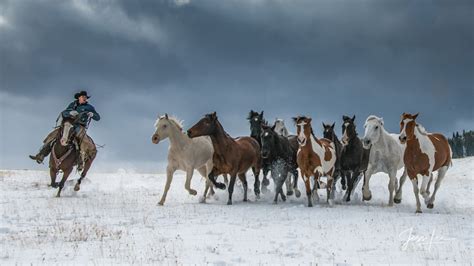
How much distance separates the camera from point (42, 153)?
54.9 feet

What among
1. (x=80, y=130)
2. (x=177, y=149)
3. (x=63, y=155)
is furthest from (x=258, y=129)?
(x=63, y=155)

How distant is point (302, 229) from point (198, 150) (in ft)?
19.4

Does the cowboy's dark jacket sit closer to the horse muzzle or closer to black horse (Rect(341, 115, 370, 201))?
the horse muzzle

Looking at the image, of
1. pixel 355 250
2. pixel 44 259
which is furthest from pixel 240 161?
pixel 44 259

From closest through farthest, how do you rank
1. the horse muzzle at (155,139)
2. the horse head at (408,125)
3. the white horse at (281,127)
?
the horse head at (408,125), the horse muzzle at (155,139), the white horse at (281,127)

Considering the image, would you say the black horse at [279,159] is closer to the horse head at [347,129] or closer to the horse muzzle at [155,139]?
the horse head at [347,129]

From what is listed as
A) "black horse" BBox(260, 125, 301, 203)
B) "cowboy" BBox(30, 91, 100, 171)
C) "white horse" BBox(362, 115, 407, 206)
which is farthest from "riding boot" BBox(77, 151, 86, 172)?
"white horse" BBox(362, 115, 407, 206)

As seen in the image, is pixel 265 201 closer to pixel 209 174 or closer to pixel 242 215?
pixel 209 174

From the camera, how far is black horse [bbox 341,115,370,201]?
15.0 metres

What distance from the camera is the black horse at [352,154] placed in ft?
49.3

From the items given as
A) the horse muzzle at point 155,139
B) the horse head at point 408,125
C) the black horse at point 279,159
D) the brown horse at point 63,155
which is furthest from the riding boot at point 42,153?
the horse head at point 408,125
